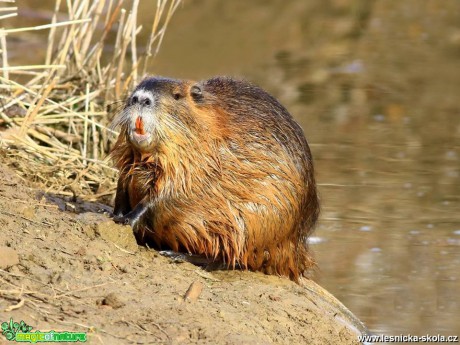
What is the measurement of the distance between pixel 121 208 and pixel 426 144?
3.92 meters

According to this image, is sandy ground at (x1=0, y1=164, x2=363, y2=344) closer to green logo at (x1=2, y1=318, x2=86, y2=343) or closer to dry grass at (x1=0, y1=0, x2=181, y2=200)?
green logo at (x1=2, y1=318, x2=86, y2=343)

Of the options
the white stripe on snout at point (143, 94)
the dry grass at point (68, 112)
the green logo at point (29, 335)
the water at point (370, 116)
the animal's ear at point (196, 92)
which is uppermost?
the white stripe on snout at point (143, 94)

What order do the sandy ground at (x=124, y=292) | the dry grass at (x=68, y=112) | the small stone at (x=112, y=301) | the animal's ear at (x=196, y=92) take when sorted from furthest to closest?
the dry grass at (x=68, y=112) → the animal's ear at (x=196, y=92) → the small stone at (x=112, y=301) → the sandy ground at (x=124, y=292)

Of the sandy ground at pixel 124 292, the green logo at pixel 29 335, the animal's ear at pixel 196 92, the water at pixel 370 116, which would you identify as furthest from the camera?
the water at pixel 370 116

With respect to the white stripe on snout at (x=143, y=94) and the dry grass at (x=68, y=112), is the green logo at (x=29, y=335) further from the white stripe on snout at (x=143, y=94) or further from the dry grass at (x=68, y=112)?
the dry grass at (x=68, y=112)

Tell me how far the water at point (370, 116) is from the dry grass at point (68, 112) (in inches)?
54.1

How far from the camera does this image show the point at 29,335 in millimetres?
3303

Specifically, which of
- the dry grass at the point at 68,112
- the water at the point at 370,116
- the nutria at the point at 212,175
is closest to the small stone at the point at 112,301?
the nutria at the point at 212,175

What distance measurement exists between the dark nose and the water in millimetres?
1630

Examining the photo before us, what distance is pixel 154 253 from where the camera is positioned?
14.7 ft

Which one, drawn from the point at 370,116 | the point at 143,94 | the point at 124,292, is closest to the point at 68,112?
the point at 143,94

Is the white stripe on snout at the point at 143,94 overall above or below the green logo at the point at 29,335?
above

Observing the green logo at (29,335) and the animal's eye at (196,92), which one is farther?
the animal's eye at (196,92)

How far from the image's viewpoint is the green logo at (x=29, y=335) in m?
3.27
